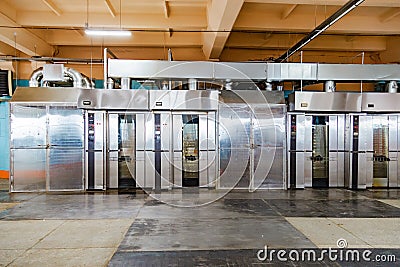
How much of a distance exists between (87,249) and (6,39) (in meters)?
6.87

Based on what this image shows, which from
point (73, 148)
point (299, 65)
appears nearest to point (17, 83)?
point (73, 148)

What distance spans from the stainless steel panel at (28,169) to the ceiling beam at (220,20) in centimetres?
488

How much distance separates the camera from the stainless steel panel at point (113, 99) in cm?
747

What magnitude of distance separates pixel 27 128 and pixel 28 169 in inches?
38.1

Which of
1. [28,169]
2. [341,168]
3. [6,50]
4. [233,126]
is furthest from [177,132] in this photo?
[6,50]

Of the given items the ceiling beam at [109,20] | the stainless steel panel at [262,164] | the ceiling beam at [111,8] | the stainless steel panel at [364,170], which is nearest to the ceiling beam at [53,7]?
the ceiling beam at [109,20]

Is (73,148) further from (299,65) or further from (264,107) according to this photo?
(299,65)

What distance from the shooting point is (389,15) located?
311 inches

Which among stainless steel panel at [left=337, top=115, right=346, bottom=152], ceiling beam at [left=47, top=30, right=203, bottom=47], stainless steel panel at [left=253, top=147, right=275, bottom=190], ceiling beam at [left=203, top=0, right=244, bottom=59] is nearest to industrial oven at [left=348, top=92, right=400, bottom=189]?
stainless steel panel at [left=337, top=115, right=346, bottom=152]

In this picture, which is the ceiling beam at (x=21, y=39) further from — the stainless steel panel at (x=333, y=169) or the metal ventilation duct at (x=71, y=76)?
the stainless steel panel at (x=333, y=169)

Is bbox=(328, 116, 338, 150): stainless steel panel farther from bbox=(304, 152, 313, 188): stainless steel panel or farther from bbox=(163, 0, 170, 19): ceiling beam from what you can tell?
bbox=(163, 0, 170, 19): ceiling beam

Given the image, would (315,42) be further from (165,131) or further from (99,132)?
(99,132)

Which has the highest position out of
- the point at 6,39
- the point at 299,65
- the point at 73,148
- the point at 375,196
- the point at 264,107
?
the point at 6,39

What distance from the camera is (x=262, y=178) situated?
7953 millimetres
